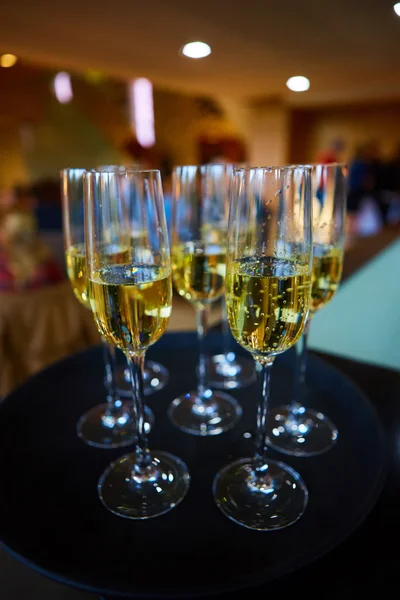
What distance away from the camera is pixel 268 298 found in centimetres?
48

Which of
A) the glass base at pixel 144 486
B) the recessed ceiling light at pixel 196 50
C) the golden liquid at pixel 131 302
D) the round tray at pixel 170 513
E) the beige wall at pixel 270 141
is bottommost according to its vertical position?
the glass base at pixel 144 486

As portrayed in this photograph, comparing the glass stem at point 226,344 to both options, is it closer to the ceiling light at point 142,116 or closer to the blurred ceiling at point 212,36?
the blurred ceiling at point 212,36

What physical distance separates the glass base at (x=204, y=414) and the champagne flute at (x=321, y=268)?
7cm

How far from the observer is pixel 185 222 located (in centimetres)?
74

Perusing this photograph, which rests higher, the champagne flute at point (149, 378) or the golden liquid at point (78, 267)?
the golden liquid at point (78, 267)

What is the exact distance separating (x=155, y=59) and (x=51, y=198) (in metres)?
5.79

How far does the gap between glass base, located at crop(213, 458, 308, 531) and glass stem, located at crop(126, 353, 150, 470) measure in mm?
105

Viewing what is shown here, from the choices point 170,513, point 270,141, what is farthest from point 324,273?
point 270,141

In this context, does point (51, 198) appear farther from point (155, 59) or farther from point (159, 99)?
point (155, 59)

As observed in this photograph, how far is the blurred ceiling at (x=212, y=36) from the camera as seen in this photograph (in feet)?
1.50

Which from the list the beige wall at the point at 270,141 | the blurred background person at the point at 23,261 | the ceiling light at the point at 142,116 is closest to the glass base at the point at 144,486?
the blurred background person at the point at 23,261

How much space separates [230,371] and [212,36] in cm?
57

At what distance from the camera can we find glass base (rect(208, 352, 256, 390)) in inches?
31.9

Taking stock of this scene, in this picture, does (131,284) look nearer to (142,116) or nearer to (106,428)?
(106,428)
